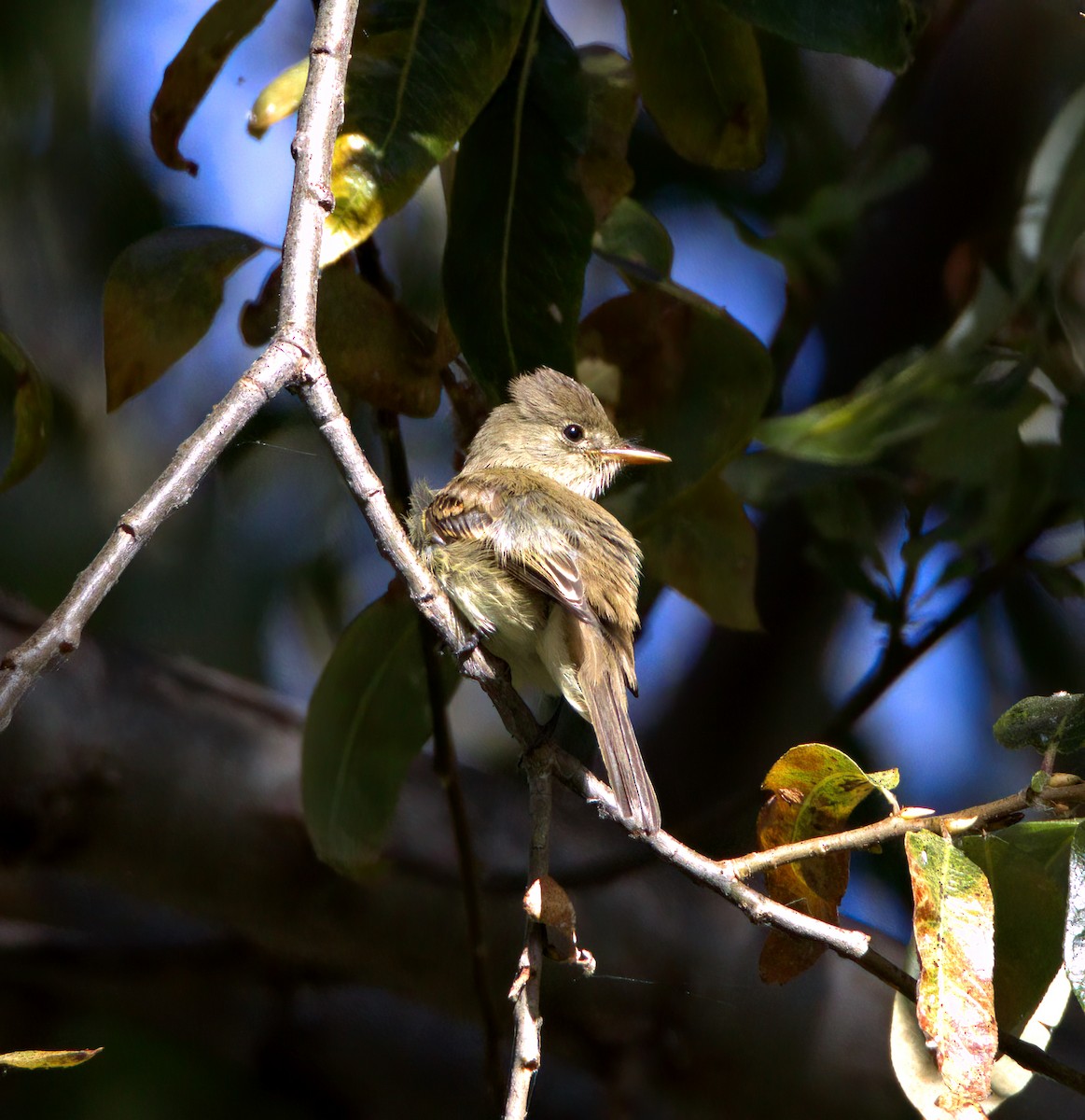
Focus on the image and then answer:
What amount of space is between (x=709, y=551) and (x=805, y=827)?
814 millimetres

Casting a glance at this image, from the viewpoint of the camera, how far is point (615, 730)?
5.45 ft

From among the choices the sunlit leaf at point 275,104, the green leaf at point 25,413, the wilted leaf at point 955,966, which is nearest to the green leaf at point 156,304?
the green leaf at point 25,413

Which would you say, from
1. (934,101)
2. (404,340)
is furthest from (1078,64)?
(404,340)

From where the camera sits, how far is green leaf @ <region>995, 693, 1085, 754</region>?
1.37 m

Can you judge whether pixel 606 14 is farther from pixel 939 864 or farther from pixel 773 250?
pixel 939 864

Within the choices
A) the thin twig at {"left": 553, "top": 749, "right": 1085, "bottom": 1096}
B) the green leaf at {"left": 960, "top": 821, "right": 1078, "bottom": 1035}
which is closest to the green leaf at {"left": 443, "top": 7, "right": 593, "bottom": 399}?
the thin twig at {"left": 553, "top": 749, "right": 1085, "bottom": 1096}

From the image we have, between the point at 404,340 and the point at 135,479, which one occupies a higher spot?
the point at 404,340

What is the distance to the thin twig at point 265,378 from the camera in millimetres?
1009

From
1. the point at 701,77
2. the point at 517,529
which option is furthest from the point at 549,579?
the point at 701,77

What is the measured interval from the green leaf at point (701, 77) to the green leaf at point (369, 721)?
96cm

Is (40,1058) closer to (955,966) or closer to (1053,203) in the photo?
(955,966)

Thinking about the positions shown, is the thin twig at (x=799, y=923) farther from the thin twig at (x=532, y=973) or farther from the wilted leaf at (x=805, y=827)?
the wilted leaf at (x=805, y=827)

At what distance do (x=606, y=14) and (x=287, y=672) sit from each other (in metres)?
2.03

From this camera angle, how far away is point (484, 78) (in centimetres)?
191
